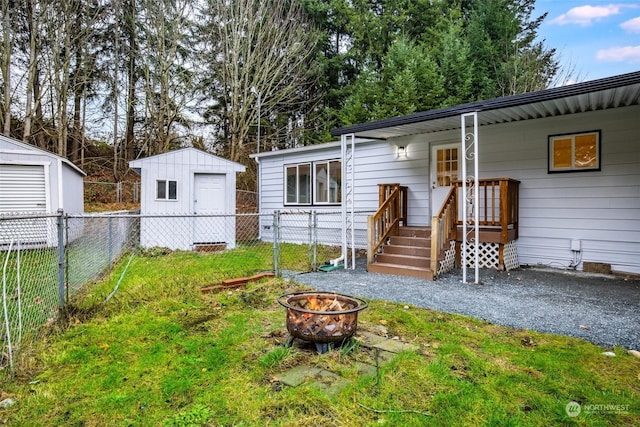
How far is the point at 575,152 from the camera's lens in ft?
20.9

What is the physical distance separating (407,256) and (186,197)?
5790 mm

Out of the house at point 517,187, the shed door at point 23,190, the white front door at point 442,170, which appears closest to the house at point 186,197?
the shed door at point 23,190

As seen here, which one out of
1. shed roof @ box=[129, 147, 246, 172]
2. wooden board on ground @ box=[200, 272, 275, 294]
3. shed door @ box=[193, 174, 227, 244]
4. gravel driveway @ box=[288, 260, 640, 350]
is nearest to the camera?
gravel driveway @ box=[288, 260, 640, 350]

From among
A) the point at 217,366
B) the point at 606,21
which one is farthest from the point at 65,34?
the point at 606,21

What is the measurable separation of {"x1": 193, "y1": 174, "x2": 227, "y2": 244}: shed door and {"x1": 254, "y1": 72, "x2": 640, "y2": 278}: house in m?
3.86

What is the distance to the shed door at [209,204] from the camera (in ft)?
30.7

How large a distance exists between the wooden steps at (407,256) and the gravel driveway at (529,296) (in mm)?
215

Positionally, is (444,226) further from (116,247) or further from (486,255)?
(116,247)

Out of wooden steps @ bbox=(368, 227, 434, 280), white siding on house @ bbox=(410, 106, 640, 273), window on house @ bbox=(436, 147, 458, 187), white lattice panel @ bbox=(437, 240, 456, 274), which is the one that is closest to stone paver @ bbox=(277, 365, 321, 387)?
wooden steps @ bbox=(368, 227, 434, 280)

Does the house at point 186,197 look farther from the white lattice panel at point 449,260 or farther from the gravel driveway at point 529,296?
the white lattice panel at point 449,260

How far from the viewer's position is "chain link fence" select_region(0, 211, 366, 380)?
368 centimetres

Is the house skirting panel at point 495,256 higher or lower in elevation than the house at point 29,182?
lower

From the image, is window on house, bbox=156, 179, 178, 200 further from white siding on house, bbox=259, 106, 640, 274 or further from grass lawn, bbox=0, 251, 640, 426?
white siding on house, bbox=259, 106, 640, 274

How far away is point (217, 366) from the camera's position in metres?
2.77
